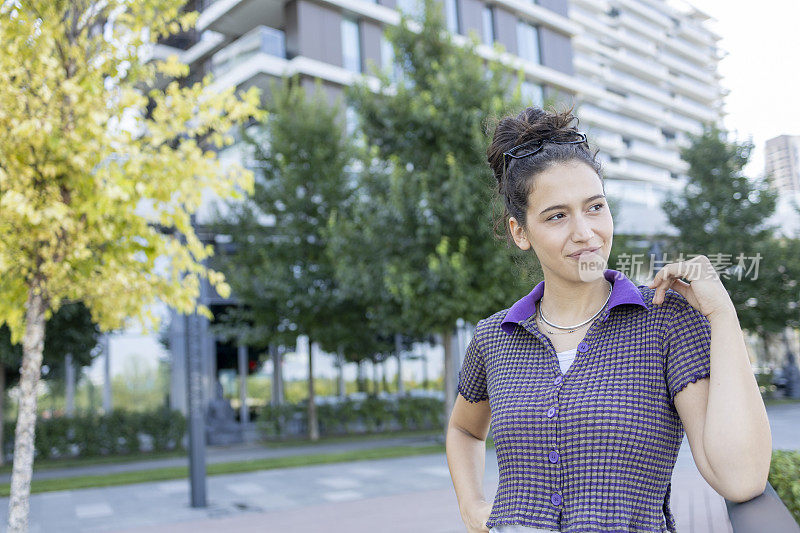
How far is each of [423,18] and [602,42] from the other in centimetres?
5416

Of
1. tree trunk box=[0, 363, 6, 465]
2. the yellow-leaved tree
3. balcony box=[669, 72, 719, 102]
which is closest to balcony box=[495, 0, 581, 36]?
tree trunk box=[0, 363, 6, 465]

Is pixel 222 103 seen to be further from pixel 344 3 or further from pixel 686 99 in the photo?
pixel 686 99

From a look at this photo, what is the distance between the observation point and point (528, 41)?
103 feet

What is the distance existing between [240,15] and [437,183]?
52.4 ft

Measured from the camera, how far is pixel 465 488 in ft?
6.72

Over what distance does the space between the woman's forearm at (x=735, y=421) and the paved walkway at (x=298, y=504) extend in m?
4.63

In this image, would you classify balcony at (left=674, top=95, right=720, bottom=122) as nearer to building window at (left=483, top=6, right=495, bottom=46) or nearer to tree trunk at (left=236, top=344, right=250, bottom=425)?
building window at (left=483, top=6, right=495, bottom=46)

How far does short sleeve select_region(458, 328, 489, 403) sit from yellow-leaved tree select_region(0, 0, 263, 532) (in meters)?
4.22

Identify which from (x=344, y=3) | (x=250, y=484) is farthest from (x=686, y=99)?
(x=250, y=484)

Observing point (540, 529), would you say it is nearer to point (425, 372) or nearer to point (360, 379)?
point (360, 379)

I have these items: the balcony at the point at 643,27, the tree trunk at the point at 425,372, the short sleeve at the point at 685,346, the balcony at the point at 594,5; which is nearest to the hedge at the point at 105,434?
the tree trunk at the point at 425,372

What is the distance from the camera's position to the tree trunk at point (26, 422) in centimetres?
561

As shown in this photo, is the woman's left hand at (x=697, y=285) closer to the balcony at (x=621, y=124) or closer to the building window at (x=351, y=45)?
the building window at (x=351, y=45)

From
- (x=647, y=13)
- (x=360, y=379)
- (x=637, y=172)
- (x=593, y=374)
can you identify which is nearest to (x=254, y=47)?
(x=360, y=379)
